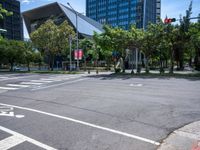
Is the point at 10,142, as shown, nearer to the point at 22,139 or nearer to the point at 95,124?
the point at 22,139

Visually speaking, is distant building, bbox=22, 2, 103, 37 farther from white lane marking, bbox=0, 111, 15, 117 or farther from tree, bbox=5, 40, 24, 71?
white lane marking, bbox=0, 111, 15, 117

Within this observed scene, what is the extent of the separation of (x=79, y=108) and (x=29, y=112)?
1.95 metres

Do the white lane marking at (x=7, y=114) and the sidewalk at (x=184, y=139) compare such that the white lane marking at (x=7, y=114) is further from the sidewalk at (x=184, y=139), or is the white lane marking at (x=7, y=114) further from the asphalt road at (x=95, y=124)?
the sidewalk at (x=184, y=139)

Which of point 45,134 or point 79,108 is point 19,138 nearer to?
point 45,134

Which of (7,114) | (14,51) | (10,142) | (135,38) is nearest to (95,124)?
(10,142)

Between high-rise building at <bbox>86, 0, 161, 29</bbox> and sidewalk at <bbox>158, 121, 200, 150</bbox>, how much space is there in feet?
357

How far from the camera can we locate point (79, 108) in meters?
9.30

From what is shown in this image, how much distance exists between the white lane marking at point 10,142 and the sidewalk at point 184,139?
329cm

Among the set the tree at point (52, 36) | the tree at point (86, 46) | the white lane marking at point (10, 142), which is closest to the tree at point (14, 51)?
the tree at point (52, 36)

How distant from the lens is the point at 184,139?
18.0 ft

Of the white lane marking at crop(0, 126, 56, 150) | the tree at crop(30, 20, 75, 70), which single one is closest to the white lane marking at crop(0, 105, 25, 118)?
the white lane marking at crop(0, 126, 56, 150)

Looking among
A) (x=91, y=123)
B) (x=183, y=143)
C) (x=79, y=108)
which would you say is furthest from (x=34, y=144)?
(x=79, y=108)

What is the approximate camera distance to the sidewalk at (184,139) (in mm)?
4996

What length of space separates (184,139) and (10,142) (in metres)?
4.17
